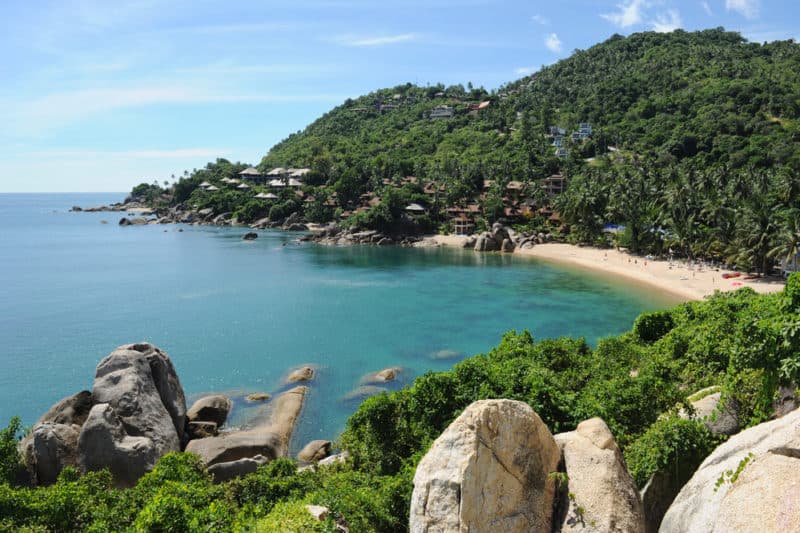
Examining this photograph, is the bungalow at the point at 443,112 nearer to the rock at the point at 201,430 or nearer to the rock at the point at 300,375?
the rock at the point at 300,375

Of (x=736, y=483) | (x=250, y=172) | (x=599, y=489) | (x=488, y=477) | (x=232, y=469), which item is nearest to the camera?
(x=736, y=483)

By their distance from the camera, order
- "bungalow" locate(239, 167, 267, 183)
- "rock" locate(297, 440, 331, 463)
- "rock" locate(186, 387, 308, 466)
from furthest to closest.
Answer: "bungalow" locate(239, 167, 267, 183)
"rock" locate(297, 440, 331, 463)
"rock" locate(186, 387, 308, 466)

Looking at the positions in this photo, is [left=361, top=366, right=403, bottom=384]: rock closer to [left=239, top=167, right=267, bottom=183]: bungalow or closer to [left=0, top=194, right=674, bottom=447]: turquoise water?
[left=0, top=194, right=674, bottom=447]: turquoise water

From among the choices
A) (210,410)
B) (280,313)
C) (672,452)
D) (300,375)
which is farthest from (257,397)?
(672,452)

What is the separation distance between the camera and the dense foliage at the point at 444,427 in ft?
41.5

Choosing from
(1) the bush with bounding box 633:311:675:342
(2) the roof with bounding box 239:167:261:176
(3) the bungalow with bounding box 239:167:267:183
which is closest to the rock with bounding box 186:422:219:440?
(1) the bush with bounding box 633:311:675:342

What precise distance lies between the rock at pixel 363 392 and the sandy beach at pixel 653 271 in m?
30.0

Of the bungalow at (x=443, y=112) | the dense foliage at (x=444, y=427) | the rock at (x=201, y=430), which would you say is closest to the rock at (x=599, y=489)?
the dense foliage at (x=444, y=427)

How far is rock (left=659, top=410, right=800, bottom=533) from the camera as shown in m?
7.93

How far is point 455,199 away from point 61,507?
103m

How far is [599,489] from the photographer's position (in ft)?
34.7

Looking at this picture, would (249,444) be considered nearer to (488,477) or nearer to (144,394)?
(144,394)

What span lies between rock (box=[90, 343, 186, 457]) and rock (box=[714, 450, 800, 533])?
72.7ft

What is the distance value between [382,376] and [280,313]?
21848 mm
